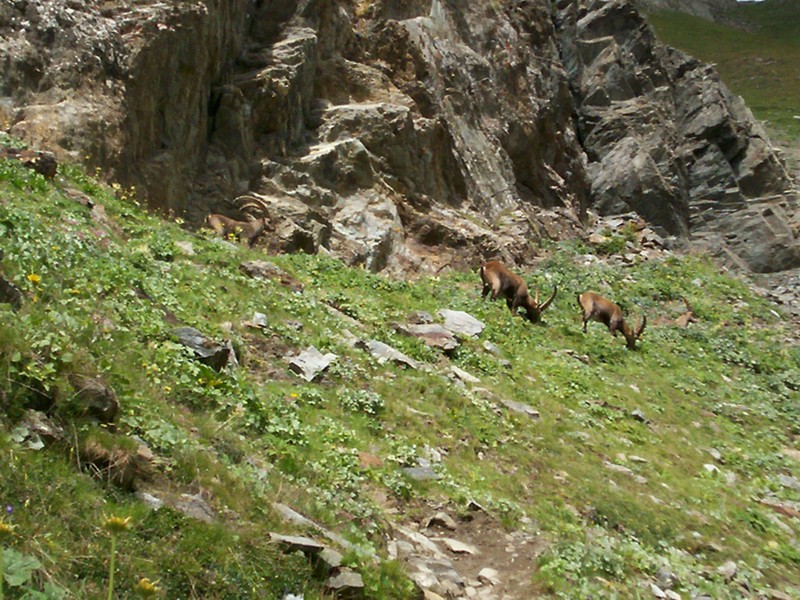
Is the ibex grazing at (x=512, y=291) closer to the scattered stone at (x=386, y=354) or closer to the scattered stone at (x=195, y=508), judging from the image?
the scattered stone at (x=386, y=354)

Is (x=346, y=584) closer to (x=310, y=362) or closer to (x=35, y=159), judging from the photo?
(x=310, y=362)

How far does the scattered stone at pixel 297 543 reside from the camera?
4.47m

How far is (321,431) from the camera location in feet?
24.2

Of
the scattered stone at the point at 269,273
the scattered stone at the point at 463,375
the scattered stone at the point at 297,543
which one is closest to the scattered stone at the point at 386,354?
the scattered stone at the point at 463,375

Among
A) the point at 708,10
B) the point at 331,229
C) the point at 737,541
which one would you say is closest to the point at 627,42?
the point at 331,229

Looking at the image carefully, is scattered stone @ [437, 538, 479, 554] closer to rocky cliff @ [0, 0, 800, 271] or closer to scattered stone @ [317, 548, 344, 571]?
scattered stone @ [317, 548, 344, 571]

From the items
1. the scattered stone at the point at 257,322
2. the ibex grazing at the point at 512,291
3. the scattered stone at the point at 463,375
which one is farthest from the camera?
the ibex grazing at the point at 512,291

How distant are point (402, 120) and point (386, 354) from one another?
41.9 ft

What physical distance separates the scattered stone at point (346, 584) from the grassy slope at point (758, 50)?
6085 cm

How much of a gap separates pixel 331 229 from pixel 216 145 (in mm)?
3397

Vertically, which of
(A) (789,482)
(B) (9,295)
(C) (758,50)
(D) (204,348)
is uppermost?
(C) (758,50)

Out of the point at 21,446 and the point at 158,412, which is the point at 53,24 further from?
the point at 21,446

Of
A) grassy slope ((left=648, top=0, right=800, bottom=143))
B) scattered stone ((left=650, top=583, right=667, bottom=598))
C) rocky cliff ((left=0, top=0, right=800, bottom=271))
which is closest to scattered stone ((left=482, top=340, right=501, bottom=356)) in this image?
rocky cliff ((left=0, top=0, right=800, bottom=271))

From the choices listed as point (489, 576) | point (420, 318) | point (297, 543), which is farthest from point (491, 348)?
point (297, 543)
